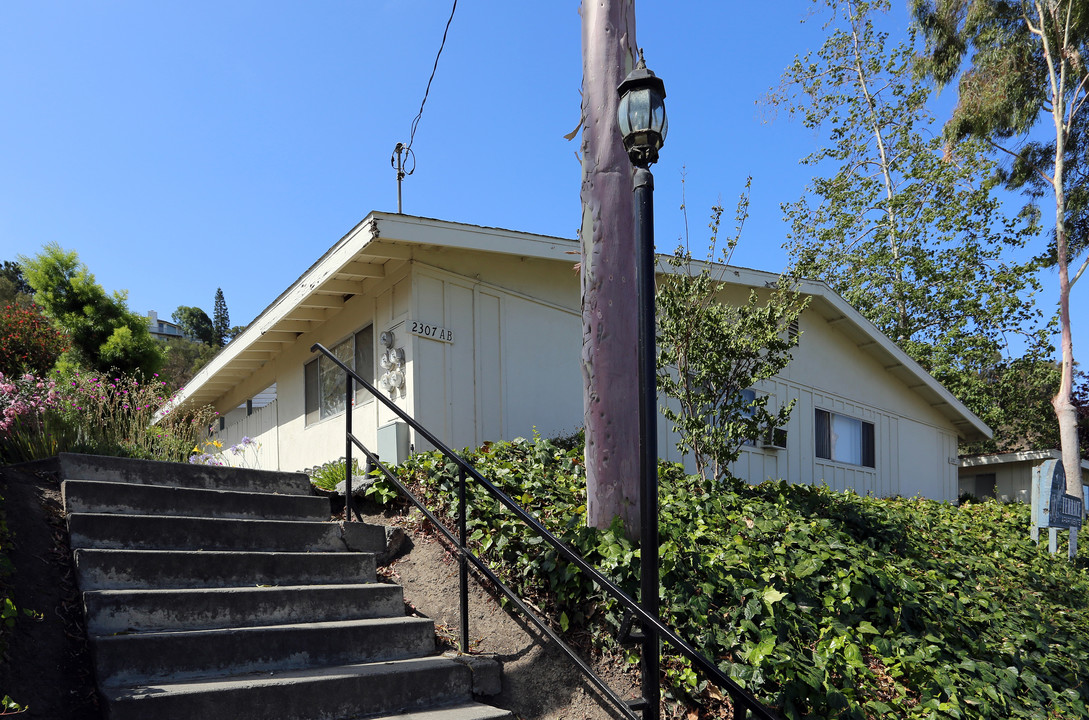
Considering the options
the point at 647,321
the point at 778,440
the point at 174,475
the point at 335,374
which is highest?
the point at 647,321

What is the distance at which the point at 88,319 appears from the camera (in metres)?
13.6

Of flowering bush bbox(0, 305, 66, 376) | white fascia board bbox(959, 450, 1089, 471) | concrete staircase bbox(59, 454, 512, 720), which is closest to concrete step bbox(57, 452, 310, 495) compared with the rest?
concrete staircase bbox(59, 454, 512, 720)

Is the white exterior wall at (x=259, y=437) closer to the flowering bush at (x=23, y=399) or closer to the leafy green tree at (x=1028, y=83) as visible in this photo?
the flowering bush at (x=23, y=399)

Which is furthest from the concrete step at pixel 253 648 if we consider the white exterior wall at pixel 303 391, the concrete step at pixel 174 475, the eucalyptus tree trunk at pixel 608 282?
the white exterior wall at pixel 303 391

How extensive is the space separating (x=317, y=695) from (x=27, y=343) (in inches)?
486

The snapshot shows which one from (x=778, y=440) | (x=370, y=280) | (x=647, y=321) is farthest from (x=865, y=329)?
(x=647, y=321)

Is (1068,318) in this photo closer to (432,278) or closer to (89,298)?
(432,278)

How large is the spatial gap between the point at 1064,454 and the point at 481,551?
1505 cm

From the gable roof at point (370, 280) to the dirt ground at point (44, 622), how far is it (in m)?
3.68

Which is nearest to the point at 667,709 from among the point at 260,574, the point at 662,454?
the point at 260,574

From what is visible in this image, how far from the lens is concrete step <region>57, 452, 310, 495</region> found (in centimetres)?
461

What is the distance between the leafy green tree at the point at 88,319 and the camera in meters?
13.5

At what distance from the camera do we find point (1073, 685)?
4977 millimetres

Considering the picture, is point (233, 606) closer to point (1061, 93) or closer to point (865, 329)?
point (865, 329)
